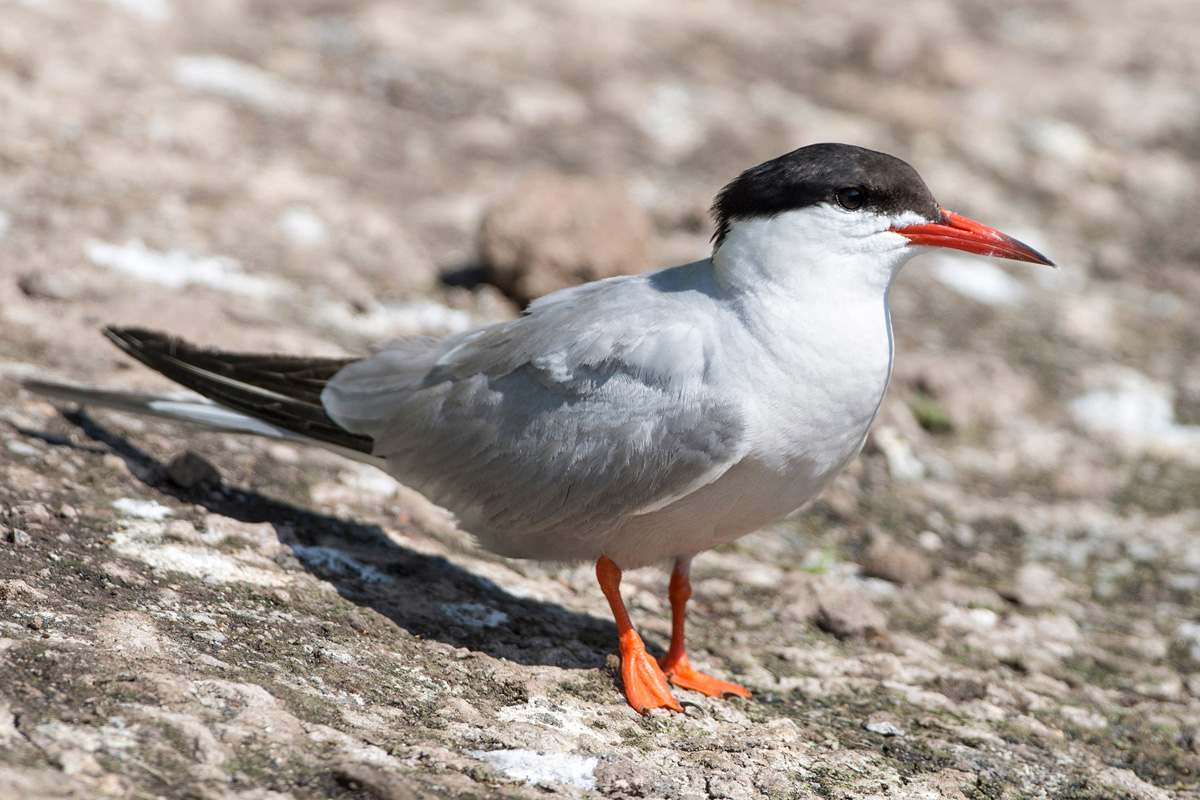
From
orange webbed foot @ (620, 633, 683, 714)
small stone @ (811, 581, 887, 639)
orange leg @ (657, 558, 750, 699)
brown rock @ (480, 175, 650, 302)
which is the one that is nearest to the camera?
orange webbed foot @ (620, 633, 683, 714)

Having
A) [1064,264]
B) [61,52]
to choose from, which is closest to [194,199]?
[61,52]

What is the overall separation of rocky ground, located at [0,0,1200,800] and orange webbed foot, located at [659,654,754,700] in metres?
0.06

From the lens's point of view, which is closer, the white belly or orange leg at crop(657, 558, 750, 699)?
the white belly

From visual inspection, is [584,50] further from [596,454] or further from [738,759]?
[738,759]

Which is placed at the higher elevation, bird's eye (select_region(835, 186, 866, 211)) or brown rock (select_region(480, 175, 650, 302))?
bird's eye (select_region(835, 186, 866, 211))

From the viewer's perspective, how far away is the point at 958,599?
4250 mm

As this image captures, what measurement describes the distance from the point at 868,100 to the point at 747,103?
888 mm

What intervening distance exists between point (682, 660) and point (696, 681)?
0.31 ft

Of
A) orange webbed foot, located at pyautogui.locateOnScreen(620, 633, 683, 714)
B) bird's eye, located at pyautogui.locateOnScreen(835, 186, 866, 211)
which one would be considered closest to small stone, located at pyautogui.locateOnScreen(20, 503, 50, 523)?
orange webbed foot, located at pyautogui.locateOnScreen(620, 633, 683, 714)

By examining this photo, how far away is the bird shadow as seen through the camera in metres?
3.41

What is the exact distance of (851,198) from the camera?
127 inches

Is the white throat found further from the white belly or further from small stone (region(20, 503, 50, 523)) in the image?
small stone (region(20, 503, 50, 523))

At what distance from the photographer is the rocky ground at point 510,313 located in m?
2.79

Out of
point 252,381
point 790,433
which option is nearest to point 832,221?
point 790,433
